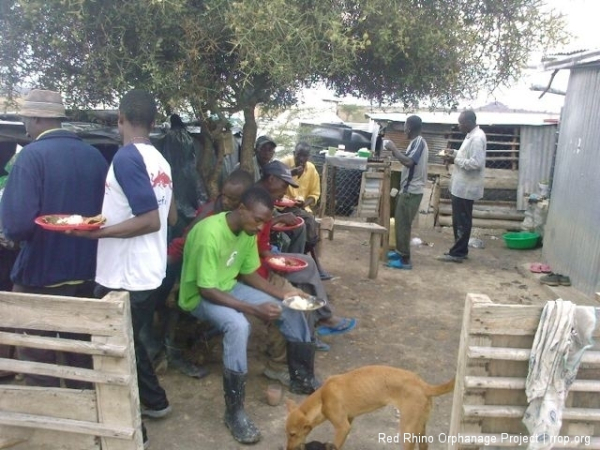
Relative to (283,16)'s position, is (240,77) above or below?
below

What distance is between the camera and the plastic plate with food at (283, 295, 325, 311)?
3559 millimetres

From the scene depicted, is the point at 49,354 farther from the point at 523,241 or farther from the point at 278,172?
the point at 523,241

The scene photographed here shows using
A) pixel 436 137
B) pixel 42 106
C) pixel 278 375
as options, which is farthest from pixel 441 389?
pixel 436 137

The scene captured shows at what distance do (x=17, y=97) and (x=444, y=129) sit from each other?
8.83 m

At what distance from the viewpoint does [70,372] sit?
249 centimetres

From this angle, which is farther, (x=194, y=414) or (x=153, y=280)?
(x=194, y=414)

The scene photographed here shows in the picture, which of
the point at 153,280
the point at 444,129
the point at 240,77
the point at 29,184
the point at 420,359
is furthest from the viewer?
the point at 444,129

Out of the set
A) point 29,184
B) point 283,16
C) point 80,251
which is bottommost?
point 80,251

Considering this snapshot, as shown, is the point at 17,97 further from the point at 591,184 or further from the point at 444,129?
the point at 444,129

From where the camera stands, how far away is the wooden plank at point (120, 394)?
95.7 inches

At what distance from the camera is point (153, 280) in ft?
10.3

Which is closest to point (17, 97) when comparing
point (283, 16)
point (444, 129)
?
point (283, 16)

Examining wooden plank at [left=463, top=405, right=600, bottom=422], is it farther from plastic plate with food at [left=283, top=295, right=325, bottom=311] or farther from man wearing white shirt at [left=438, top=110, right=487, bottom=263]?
man wearing white shirt at [left=438, top=110, right=487, bottom=263]

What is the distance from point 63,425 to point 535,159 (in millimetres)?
9818
